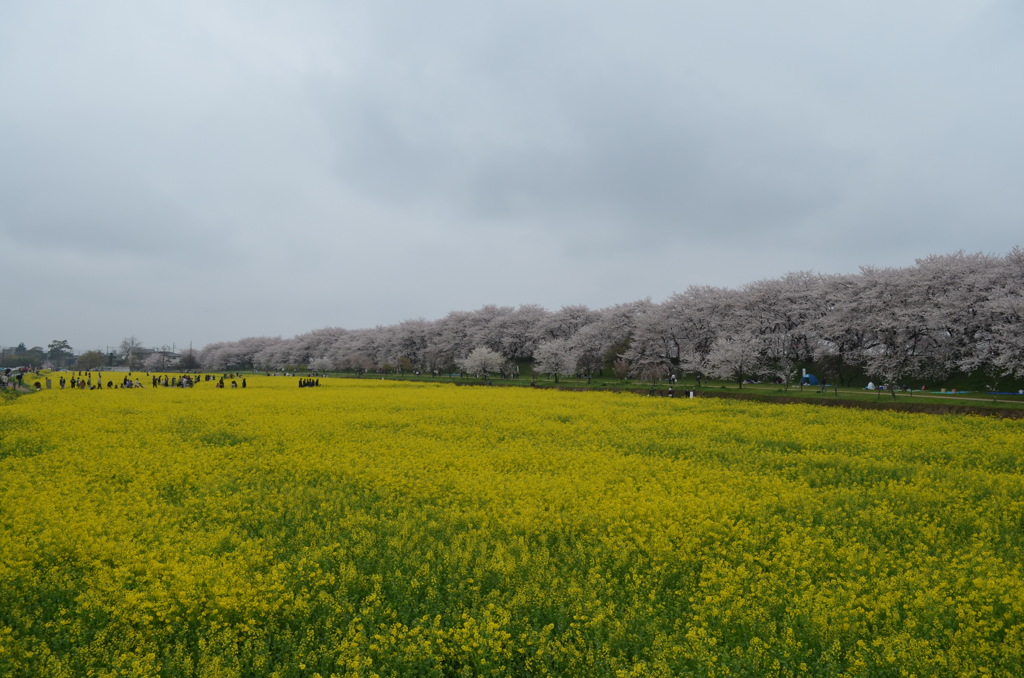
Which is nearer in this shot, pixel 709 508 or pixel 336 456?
pixel 709 508

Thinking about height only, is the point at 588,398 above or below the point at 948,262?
below

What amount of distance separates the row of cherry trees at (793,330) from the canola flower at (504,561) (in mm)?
35235

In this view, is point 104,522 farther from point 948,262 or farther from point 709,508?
point 948,262

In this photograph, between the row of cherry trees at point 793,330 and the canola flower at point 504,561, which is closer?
the canola flower at point 504,561

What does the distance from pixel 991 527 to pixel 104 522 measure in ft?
63.7

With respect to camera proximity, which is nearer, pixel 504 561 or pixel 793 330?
pixel 504 561

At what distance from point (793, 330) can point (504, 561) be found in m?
68.4

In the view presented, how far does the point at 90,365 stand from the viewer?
168625 millimetres

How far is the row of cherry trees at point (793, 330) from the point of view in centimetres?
4978

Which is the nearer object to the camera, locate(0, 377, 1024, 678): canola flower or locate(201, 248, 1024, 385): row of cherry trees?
locate(0, 377, 1024, 678): canola flower

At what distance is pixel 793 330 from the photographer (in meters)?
68.7

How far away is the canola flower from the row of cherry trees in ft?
116

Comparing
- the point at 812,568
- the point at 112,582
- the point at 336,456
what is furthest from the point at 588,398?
the point at 112,582

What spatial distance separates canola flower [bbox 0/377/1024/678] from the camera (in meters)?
7.29
